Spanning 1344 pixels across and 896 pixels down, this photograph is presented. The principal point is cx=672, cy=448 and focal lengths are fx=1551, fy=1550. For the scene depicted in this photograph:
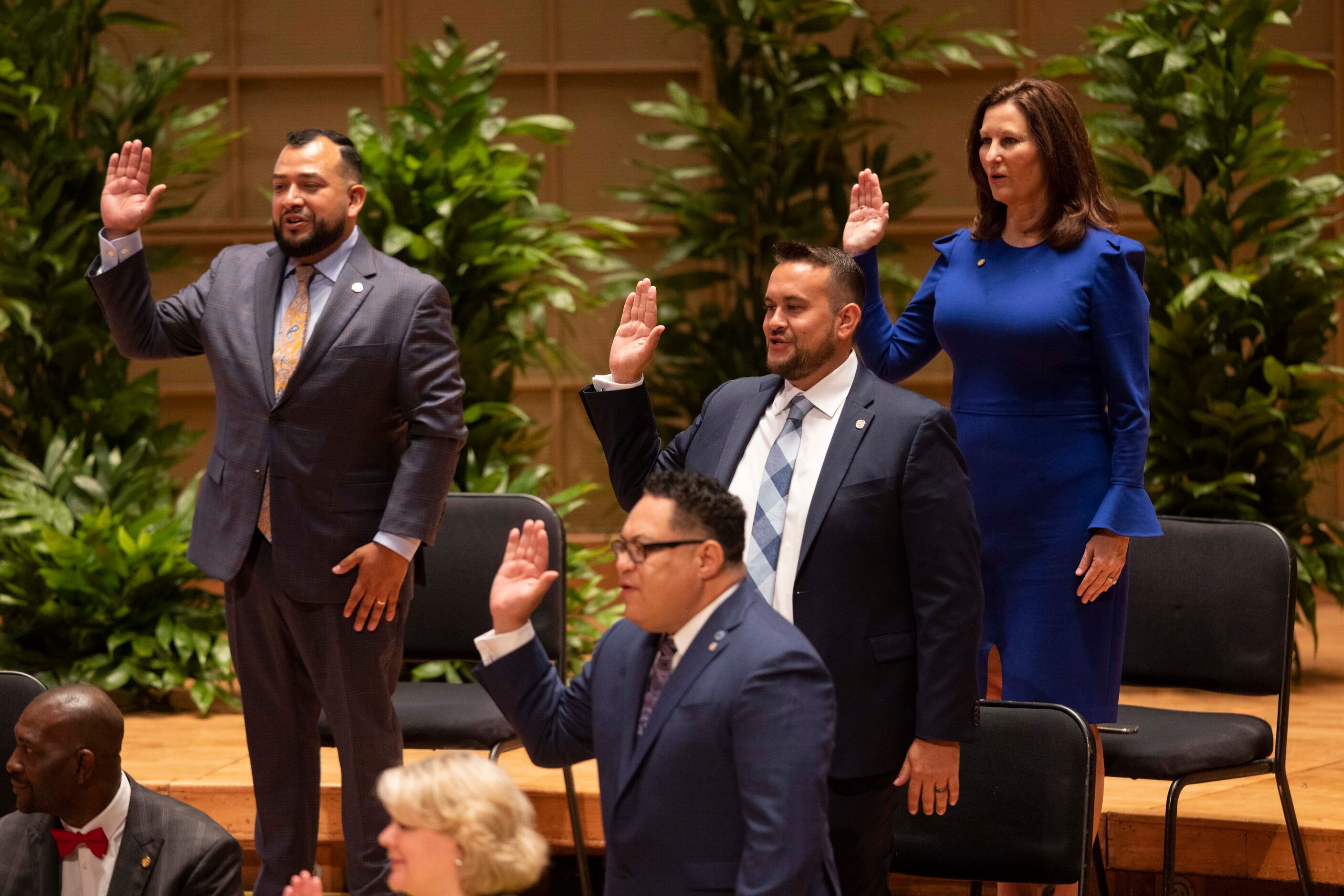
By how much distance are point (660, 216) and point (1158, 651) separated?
10.2 ft

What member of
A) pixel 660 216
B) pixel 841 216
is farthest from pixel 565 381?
pixel 841 216

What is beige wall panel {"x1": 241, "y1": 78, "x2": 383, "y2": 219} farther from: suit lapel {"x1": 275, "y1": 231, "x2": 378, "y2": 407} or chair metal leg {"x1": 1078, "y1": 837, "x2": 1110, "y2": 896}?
chair metal leg {"x1": 1078, "y1": 837, "x2": 1110, "y2": 896}

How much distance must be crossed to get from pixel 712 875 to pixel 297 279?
5.29 feet

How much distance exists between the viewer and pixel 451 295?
15.5 feet

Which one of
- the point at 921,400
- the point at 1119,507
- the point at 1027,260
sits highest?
the point at 1027,260

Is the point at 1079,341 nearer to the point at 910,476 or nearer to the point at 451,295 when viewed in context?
the point at 910,476

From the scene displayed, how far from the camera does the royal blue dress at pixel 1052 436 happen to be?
105 inches

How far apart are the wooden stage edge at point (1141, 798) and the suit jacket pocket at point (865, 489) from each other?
138 centimetres

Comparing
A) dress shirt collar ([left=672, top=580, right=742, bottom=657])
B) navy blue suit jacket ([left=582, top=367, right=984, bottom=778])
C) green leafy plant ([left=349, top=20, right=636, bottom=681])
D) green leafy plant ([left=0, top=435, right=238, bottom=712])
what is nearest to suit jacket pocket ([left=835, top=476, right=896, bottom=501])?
navy blue suit jacket ([left=582, top=367, right=984, bottom=778])

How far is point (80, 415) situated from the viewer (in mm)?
4789

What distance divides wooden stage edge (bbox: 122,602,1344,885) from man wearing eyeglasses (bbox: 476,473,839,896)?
1.45 m

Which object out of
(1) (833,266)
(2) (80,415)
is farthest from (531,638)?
(2) (80,415)

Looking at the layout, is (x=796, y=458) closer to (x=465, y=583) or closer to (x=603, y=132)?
(x=465, y=583)

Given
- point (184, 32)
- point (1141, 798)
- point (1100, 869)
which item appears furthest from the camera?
point (184, 32)
